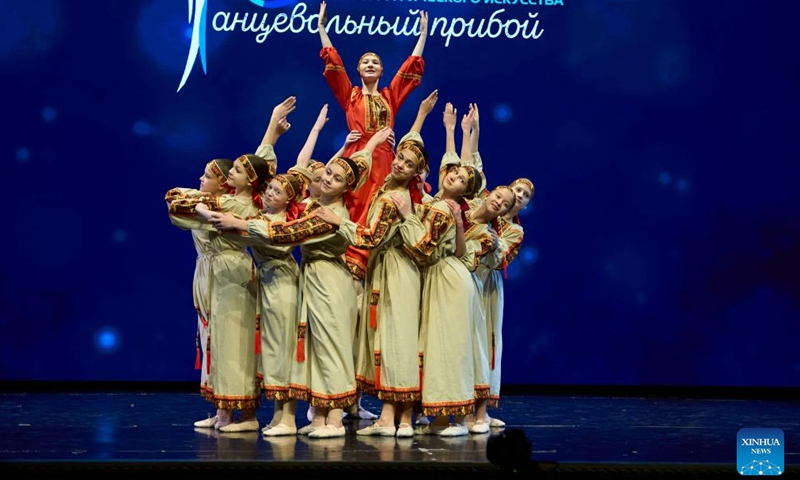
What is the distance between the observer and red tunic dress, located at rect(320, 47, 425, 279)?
6195 millimetres

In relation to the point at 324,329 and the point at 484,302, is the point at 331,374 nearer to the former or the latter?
the point at 324,329

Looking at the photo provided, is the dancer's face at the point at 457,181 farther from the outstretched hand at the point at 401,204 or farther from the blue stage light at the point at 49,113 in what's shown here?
the blue stage light at the point at 49,113

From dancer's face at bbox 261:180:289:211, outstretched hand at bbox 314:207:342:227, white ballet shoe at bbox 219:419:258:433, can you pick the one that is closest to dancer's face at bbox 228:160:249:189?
dancer's face at bbox 261:180:289:211

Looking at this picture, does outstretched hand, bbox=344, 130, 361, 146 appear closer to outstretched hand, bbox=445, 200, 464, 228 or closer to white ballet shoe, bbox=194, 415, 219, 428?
outstretched hand, bbox=445, 200, 464, 228

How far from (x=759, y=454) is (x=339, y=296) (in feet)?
6.18

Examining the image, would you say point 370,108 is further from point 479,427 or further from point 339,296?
point 479,427

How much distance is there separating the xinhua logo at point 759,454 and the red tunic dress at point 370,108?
2314mm

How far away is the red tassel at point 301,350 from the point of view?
203 inches

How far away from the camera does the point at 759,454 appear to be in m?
4.39

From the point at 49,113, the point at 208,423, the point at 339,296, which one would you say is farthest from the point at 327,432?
the point at 49,113

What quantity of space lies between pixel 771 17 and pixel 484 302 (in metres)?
3.20

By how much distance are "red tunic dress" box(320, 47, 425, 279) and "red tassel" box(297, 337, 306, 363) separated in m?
1.02

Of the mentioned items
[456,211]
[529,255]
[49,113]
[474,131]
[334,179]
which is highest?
[49,113]

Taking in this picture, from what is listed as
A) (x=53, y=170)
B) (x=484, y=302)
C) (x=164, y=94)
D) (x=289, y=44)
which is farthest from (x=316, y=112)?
(x=484, y=302)
